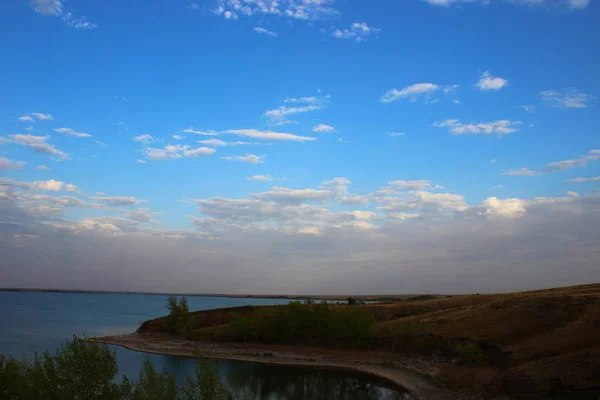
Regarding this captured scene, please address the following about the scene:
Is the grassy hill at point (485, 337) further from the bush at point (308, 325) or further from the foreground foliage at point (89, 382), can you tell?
the foreground foliage at point (89, 382)

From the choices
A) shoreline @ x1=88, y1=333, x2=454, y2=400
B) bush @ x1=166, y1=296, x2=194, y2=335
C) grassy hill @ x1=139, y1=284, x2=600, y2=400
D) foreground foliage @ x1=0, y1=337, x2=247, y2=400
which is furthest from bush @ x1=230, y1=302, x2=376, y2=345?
foreground foliage @ x1=0, y1=337, x2=247, y2=400

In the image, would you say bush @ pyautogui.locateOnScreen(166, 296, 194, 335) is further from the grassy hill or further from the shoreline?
the shoreline

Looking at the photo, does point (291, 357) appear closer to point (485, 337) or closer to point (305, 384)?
point (305, 384)

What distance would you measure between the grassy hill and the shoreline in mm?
2575

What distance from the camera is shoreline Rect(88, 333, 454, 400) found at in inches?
1802

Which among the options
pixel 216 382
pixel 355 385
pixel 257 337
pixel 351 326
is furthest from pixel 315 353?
pixel 216 382

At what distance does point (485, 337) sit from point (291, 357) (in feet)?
86.3

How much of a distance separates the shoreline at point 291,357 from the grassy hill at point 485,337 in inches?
101

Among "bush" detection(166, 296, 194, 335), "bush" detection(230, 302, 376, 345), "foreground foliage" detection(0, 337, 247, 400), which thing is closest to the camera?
"foreground foliage" detection(0, 337, 247, 400)

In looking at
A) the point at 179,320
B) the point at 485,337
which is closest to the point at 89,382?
the point at 485,337

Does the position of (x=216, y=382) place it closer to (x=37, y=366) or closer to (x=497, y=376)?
(x=37, y=366)

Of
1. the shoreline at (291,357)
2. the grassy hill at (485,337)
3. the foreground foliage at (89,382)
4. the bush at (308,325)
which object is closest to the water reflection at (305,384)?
the shoreline at (291,357)

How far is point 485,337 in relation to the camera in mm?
52969

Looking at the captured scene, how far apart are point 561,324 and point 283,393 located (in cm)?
3048
